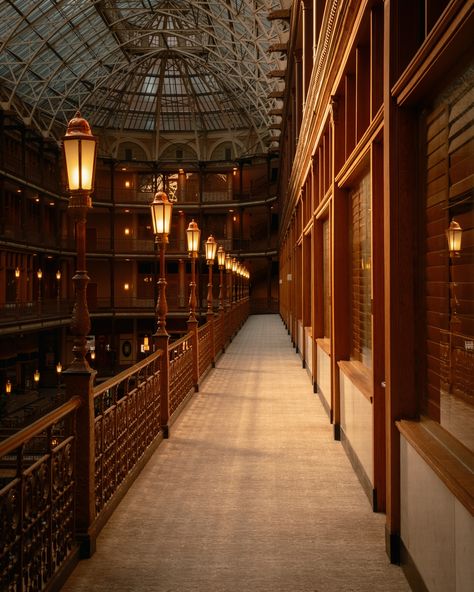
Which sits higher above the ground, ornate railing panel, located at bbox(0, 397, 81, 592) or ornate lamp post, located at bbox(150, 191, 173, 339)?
ornate lamp post, located at bbox(150, 191, 173, 339)

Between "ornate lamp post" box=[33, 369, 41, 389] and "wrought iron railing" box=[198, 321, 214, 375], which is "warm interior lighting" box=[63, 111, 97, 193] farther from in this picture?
"ornate lamp post" box=[33, 369, 41, 389]

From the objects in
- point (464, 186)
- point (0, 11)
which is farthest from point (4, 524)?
point (0, 11)

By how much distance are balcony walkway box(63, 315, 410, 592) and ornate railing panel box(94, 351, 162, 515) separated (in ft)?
0.77

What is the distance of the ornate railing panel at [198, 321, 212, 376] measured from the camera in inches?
555

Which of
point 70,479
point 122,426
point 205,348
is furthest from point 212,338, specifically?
point 70,479

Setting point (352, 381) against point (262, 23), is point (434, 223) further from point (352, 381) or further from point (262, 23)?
point (262, 23)

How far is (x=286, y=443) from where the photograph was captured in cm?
812

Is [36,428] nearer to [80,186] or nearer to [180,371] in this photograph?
[80,186]

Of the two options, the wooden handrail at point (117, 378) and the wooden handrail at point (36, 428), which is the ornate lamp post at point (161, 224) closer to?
the wooden handrail at point (117, 378)

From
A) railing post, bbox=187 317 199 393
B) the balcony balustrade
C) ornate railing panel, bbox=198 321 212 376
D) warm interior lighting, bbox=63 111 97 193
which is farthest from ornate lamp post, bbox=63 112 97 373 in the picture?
ornate railing panel, bbox=198 321 212 376

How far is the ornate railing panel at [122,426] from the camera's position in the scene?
5.38m

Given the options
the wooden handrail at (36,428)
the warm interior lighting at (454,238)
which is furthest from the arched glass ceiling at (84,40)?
the warm interior lighting at (454,238)

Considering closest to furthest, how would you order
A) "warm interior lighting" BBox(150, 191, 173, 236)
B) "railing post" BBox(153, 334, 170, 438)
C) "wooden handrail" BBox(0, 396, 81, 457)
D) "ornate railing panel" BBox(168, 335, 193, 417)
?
"wooden handrail" BBox(0, 396, 81, 457) → "railing post" BBox(153, 334, 170, 438) → "ornate railing panel" BBox(168, 335, 193, 417) → "warm interior lighting" BBox(150, 191, 173, 236)

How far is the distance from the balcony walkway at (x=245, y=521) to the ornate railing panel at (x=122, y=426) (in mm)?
234
